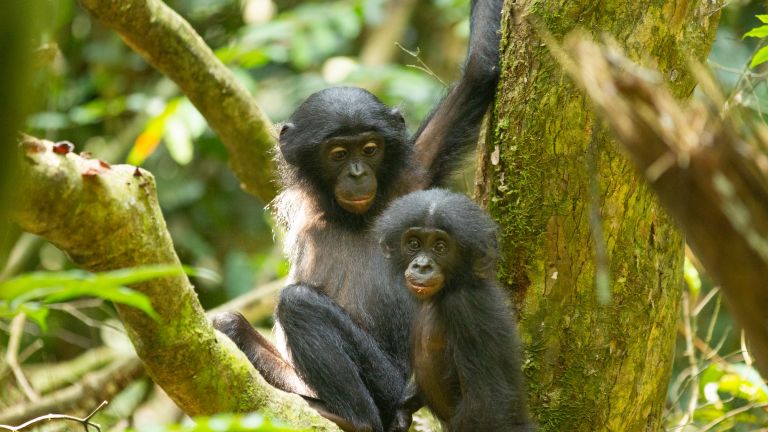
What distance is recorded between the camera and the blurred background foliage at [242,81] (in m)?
9.73

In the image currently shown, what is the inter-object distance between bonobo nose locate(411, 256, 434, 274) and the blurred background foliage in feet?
14.8

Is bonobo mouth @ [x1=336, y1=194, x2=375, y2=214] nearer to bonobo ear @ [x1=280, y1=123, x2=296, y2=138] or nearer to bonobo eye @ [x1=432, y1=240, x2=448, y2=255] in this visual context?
bonobo ear @ [x1=280, y1=123, x2=296, y2=138]

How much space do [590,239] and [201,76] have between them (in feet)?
11.3

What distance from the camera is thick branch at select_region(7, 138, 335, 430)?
3166 millimetres

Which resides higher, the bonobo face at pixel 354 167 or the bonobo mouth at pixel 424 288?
the bonobo face at pixel 354 167

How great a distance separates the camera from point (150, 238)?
366 cm

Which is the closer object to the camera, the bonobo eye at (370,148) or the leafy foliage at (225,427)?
the leafy foliage at (225,427)

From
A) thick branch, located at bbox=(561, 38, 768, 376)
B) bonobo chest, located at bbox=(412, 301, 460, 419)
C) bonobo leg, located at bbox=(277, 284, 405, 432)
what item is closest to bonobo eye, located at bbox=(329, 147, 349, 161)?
bonobo leg, located at bbox=(277, 284, 405, 432)

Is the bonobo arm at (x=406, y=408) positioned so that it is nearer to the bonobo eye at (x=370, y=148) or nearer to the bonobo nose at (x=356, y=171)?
the bonobo nose at (x=356, y=171)

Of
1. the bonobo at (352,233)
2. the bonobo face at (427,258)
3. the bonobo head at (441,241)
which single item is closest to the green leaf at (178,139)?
the bonobo at (352,233)

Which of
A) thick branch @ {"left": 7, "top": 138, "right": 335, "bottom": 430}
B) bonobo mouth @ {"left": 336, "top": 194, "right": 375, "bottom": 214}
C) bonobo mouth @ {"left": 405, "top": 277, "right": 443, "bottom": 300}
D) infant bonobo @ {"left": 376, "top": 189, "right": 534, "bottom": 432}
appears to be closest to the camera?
thick branch @ {"left": 7, "top": 138, "right": 335, "bottom": 430}

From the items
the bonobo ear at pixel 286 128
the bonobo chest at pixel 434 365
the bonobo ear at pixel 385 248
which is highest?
the bonobo ear at pixel 286 128

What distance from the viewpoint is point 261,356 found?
19.5 feet

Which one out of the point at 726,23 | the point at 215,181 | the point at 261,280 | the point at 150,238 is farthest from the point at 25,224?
the point at 215,181
